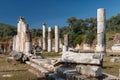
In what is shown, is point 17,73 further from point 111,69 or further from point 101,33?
point 101,33

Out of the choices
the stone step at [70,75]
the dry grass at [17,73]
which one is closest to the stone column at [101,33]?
the dry grass at [17,73]

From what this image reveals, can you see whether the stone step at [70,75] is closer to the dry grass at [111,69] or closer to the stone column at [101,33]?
the dry grass at [111,69]

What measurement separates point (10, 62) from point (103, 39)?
9.22 meters

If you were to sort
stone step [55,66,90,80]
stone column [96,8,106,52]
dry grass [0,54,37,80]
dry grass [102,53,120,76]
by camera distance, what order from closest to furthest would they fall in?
stone step [55,66,90,80], dry grass [102,53,120,76], dry grass [0,54,37,80], stone column [96,8,106,52]

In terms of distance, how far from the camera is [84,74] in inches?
360

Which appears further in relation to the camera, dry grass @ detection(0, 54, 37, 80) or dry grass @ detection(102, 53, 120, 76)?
dry grass @ detection(0, 54, 37, 80)

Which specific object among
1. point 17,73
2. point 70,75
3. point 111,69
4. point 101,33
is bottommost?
point 17,73

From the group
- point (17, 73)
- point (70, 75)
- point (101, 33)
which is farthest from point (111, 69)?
point (101, 33)

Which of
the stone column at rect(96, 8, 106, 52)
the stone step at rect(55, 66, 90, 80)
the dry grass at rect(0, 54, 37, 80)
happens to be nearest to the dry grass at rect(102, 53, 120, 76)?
the stone step at rect(55, 66, 90, 80)

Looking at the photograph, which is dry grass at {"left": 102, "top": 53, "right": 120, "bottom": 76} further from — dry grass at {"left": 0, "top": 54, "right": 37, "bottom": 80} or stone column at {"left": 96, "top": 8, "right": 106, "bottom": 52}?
stone column at {"left": 96, "top": 8, "right": 106, "bottom": 52}

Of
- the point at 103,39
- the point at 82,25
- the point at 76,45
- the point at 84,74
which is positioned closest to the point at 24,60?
the point at 103,39

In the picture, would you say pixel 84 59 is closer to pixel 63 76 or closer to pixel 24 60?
pixel 63 76

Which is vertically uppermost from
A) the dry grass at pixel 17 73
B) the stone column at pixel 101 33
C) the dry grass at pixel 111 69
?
the stone column at pixel 101 33

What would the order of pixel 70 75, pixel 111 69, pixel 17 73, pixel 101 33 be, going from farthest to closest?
pixel 101 33 → pixel 17 73 → pixel 111 69 → pixel 70 75
